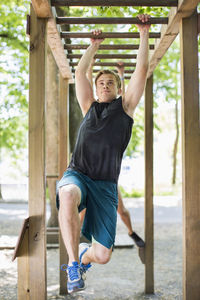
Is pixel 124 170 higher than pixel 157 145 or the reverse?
the reverse

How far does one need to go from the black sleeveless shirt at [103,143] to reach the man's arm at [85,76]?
0.22m

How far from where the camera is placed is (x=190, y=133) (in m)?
2.33

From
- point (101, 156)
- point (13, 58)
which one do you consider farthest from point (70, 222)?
point (13, 58)

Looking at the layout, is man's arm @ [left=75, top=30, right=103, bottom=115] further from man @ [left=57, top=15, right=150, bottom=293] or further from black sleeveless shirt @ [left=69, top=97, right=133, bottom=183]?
black sleeveless shirt @ [left=69, top=97, right=133, bottom=183]

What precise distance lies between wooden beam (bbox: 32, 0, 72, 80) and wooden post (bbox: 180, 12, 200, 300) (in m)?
0.92

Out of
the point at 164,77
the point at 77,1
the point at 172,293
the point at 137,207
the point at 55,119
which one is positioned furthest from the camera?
the point at 137,207

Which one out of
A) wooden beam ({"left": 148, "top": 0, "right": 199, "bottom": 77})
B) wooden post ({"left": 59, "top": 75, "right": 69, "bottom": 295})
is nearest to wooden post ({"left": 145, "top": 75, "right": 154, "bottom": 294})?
wooden beam ({"left": 148, "top": 0, "right": 199, "bottom": 77})

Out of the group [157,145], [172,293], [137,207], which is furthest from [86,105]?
[157,145]

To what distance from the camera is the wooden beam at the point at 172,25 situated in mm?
2285

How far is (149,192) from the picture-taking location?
165 inches

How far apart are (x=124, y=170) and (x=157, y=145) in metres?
4.46

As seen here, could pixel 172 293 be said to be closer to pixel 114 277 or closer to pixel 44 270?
pixel 114 277

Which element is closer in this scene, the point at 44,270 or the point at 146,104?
the point at 44,270

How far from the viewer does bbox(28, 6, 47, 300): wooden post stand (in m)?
2.24
